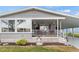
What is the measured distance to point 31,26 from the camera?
1209 cm

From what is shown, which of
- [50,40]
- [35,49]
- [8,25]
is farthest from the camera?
[50,40]

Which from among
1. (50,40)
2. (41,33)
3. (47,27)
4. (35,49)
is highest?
(47,27)

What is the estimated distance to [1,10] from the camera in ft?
38.1

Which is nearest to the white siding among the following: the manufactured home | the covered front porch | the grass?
the manufactured home

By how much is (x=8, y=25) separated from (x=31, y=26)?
0.74m

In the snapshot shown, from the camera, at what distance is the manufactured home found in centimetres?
1187

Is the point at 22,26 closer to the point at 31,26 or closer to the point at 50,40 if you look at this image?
the point at 31,26

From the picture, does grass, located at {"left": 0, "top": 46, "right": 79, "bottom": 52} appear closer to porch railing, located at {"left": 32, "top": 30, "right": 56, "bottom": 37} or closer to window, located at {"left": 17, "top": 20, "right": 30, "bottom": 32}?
porch railing, located at {"left": 32, "top": 30, "right": 56, "bottom": 37}

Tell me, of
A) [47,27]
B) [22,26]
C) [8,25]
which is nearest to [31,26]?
[22,26]

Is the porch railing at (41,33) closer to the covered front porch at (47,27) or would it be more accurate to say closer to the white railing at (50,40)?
the covered front porch at (47,27)

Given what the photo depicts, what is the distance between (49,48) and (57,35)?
0.65m

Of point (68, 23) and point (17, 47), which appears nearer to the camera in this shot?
point (17, 47)
